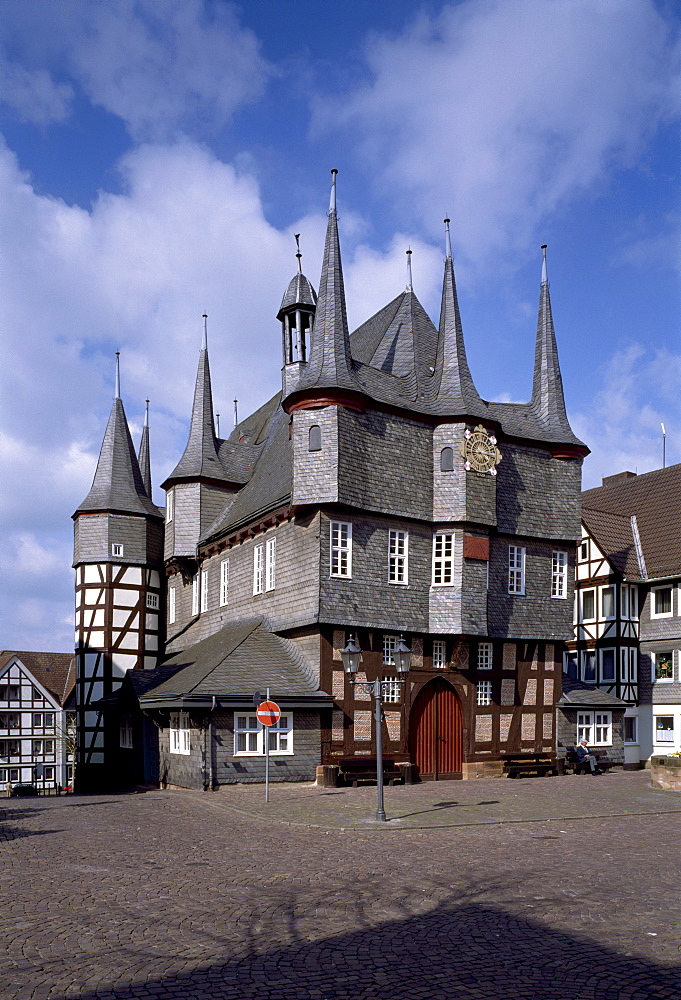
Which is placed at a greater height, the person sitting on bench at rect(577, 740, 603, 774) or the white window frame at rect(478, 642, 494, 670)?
the white window frame at rect(478, 642, 494, 670)

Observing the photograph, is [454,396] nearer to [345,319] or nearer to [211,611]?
[345,319]

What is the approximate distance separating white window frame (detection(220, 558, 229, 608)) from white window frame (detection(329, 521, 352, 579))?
825cm

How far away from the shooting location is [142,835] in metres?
16.3

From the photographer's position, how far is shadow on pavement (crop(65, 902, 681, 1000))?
7590 mm

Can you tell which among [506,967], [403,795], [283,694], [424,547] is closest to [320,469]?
[424,547]

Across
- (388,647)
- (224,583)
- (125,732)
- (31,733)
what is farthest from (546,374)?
(31,733)

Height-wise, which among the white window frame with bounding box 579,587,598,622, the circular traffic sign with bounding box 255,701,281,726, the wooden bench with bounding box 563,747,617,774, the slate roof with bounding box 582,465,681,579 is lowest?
the wooden bench with bounding box 563,747,617,774

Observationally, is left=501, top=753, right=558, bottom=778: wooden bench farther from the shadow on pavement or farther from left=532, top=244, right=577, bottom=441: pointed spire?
the shadow on pavement

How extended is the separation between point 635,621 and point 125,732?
20896 millimetres

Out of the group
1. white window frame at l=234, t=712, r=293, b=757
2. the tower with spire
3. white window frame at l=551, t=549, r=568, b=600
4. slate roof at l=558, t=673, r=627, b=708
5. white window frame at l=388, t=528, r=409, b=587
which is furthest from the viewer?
the tower with spire

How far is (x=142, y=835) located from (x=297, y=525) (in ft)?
46.1

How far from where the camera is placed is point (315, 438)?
28.5 m

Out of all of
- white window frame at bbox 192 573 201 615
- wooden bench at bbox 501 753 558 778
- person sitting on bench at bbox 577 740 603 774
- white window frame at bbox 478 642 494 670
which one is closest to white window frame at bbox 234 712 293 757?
white window frame at bbox 478 642 494 670

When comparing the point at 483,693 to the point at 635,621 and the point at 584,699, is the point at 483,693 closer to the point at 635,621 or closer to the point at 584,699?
the point at 584,699
